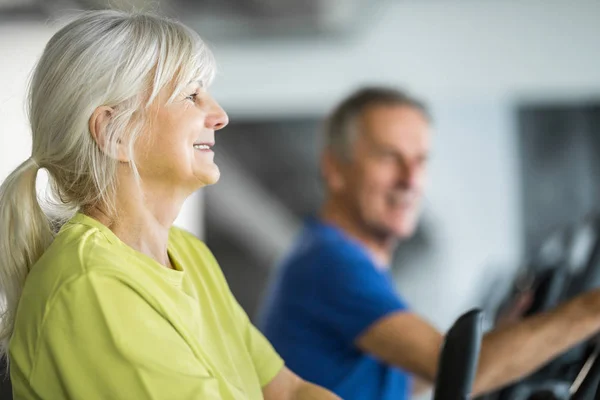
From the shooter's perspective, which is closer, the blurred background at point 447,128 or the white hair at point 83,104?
the white hair at point 83,104

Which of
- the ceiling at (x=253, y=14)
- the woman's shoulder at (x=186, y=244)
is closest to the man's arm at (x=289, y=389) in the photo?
the woman's shoulder at (x=186, y=244)

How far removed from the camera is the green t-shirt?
0.92 m

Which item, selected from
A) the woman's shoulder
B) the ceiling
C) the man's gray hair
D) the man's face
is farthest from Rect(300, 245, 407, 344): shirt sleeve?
the ceiling

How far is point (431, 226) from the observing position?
6055 millimetres

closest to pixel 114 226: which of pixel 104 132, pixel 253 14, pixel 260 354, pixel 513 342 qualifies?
pixel 104 132

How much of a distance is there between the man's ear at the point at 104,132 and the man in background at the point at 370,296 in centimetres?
80

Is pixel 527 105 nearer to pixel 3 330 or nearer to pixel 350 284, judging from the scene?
pixel 350 284

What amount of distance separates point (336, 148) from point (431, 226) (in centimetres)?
383

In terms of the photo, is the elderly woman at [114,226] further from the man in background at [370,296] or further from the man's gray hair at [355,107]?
the man's gray hair at [355,107]

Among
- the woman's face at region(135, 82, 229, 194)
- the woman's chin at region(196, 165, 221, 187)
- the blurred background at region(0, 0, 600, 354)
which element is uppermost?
the woman's face at region(135, 82, 229, 194)

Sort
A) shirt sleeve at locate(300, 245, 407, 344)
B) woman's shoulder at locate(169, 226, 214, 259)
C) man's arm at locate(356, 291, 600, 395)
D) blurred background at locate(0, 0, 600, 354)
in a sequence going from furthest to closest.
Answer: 1. blurred background at locate(0, 0, 600, 354)
2. shirt sleeve at locate(300, 245, 407, 344)
3. man's arm at locate(356, 291, 600, 395)
4. woman's shoulder at locate(169, 226, 214, 259)

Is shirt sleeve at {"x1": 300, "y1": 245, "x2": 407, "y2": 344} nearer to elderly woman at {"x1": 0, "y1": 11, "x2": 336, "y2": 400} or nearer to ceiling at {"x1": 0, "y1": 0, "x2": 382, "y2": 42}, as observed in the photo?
elderly woman at {"x1": 0, "y1": 11, "x2": 336, "y2": 400}

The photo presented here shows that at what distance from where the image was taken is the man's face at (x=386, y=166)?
223 centimetres

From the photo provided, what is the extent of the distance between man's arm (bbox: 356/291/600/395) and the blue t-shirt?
0.38ft
